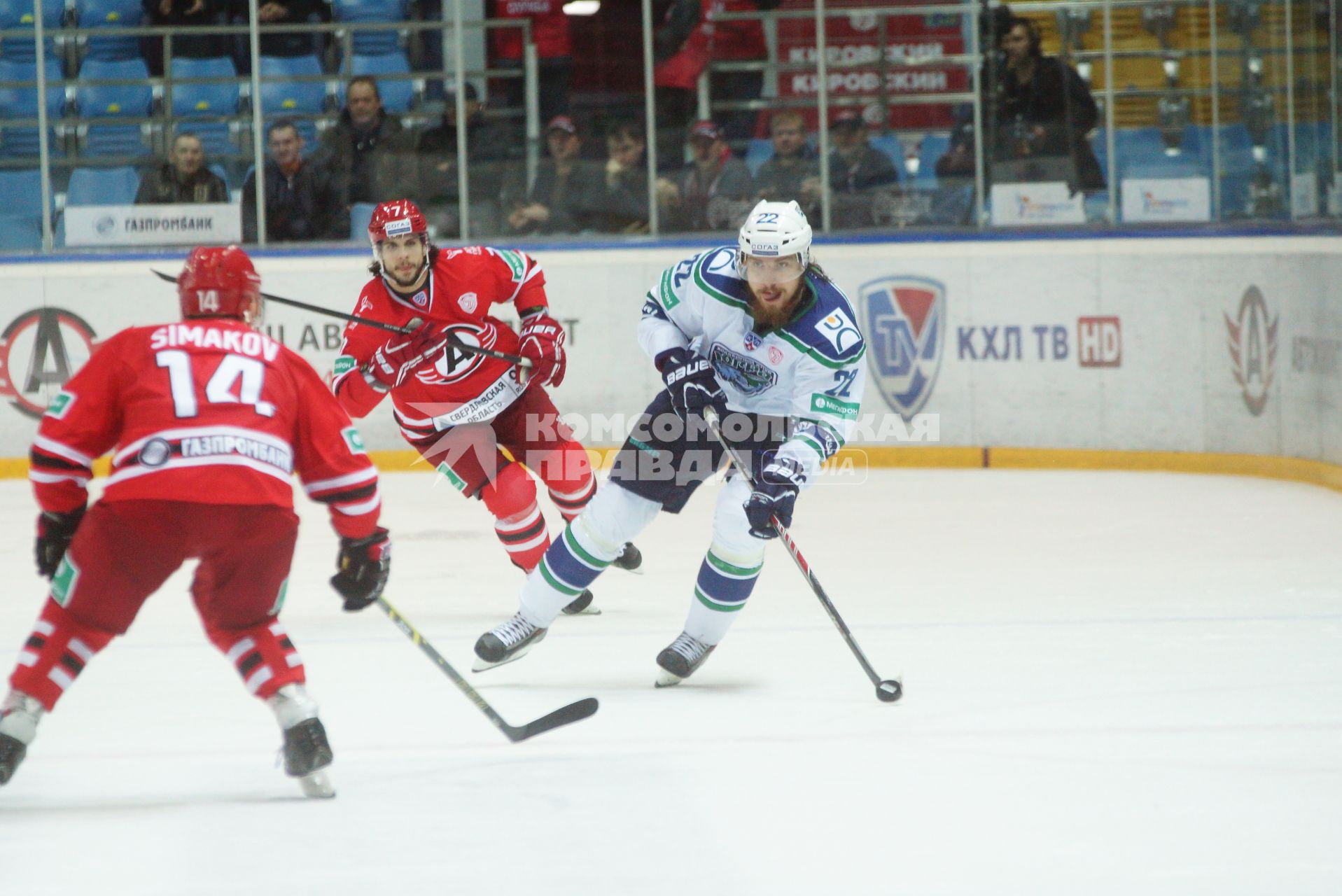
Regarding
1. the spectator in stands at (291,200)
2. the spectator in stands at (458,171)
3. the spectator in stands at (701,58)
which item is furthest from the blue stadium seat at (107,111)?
the spectator in stands at (701,58)

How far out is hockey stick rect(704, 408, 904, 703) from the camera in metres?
3.76

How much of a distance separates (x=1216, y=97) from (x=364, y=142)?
13.3ft

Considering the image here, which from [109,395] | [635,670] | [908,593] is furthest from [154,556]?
[908,593]

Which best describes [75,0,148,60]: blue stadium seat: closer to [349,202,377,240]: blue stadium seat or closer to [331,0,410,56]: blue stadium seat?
[331,0,410,56]: blue stadium seat

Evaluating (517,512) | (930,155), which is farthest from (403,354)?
(930,155)

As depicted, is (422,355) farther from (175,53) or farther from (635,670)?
(175,53)

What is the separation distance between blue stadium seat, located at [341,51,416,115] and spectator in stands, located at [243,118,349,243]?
1.26ft

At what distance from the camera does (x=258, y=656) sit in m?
3.01

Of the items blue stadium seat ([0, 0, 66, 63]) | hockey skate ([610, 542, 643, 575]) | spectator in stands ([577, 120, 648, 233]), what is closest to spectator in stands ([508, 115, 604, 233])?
spectator in stands ([577, 120, 648, 233])

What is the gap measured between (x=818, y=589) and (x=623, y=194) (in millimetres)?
4716

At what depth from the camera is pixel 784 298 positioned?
3814 millimetres

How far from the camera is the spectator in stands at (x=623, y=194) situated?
832cm

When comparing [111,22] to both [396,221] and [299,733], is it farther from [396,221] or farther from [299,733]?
[299,733]

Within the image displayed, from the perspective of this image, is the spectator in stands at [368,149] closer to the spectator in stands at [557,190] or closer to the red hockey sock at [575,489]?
the spectator in stands at [557,190]
